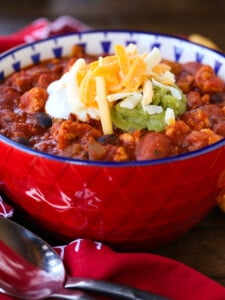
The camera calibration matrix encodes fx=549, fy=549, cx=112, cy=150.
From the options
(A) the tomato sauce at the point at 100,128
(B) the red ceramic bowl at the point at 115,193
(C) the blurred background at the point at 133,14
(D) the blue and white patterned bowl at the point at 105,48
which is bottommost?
(B) the red ceramic bowl at the point at 115,193

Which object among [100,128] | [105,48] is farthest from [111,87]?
[105,48]

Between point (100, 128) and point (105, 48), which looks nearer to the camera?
point (100, 128)

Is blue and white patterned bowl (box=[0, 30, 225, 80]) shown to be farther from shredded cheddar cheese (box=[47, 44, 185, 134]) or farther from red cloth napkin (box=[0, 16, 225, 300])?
red cloth napkin (box=[0, 16, 225, 300])

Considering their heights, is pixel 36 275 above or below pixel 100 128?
below

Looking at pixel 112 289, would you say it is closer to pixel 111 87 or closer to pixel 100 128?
pixel 100 128

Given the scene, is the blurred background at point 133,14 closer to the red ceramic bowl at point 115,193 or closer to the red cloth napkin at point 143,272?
the red ceramic bowl at point 115,193

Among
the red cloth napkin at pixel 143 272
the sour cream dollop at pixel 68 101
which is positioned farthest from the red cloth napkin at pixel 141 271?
the sour cream dollop at pixel 68 101

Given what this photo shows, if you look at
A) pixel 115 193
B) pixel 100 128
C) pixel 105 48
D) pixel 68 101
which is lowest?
pixel 115 193
